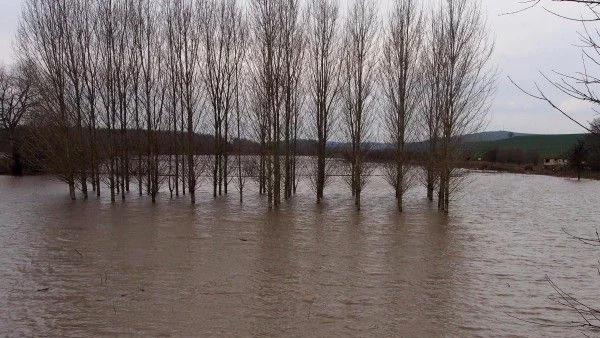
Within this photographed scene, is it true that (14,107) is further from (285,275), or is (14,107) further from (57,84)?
(285,275)

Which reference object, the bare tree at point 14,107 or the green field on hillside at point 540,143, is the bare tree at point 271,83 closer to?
the bare tree at point 14,107

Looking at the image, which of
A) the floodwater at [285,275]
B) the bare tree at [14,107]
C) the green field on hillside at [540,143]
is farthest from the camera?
the green field on hillside at [540,143]

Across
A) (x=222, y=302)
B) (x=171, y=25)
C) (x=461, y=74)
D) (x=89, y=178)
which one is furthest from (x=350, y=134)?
(x=222, y=302)

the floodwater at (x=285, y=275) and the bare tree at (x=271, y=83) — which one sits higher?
the bare tree at (x=271, y=83)

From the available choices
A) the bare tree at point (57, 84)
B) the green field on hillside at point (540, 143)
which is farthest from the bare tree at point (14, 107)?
the green field on hillside at point (540, 143)

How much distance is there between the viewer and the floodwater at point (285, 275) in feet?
19.9

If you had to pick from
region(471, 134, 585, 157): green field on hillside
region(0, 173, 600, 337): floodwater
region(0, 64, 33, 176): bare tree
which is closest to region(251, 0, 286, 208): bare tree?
region(0, 173, 600, 337): floodwater

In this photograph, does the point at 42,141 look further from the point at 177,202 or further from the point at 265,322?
the point at 265,322

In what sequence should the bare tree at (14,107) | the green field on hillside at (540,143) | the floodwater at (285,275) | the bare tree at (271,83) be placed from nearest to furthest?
the floodwater at (285,275) < the bare tree at (271,83) < the bare tree at (14,107) < the green field on hillside at (540,143)

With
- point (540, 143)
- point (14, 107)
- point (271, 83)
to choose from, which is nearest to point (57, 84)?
point (271, 83)

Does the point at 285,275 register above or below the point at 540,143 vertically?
below

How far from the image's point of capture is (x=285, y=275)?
8562 mm

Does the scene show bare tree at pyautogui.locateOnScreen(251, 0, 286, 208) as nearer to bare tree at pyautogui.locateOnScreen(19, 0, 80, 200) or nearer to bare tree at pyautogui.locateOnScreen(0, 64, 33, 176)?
bare tree at pyautogui.locateOnScreen(19, 0, 80, 200)

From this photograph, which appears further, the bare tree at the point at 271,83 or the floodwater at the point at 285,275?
the bare tree at the point at 271,83
